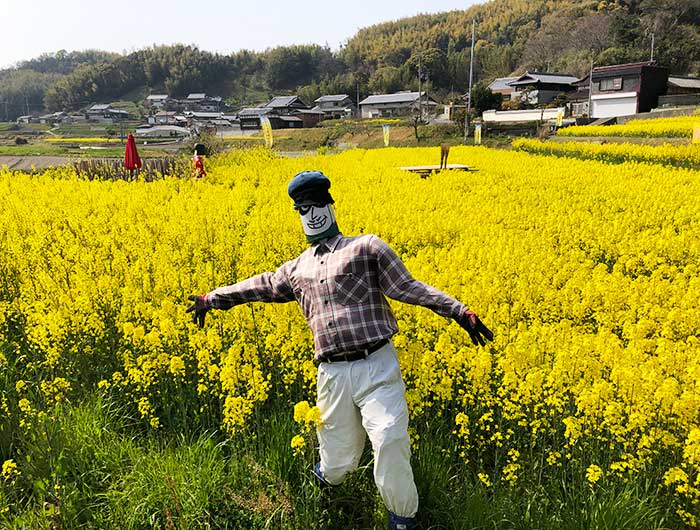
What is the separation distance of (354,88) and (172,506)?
89556 mm

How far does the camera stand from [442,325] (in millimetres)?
3924

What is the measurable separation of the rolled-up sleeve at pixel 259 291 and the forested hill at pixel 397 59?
205ft

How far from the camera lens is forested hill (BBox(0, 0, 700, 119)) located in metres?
67.6

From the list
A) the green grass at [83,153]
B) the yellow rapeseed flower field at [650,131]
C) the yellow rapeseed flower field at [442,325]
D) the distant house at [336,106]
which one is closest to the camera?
the yellow rapeseed flower field at [442,325]

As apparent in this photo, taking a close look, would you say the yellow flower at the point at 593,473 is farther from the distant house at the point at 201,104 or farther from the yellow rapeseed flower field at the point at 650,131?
the distant house at the point at 201,104

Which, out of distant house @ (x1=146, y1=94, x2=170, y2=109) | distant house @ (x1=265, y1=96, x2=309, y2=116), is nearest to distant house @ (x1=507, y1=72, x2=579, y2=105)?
distant house @ (x1=265, y1=96, x2=309, y2=116)

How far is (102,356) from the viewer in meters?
3.98

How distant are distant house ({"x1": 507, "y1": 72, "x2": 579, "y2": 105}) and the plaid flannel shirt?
52.8 metres

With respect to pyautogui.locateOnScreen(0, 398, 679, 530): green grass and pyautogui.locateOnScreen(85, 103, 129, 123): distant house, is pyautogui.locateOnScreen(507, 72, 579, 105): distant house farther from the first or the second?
pyautogui.locateOnScreen(85, 103, 129, 123): distant house

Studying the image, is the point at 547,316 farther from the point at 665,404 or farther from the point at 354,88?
the point at 354,88

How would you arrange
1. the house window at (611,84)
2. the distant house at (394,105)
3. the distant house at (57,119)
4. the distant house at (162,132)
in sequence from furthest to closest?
the distant house at (57,119) → the distant house at (394,105) → the distant house at (162,132) → the house window at (611,84)

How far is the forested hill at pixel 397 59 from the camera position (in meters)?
67.6

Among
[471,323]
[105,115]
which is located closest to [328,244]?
[471,323]

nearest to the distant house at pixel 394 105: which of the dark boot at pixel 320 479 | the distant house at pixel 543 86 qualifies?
the distant house at pixel 543 86
